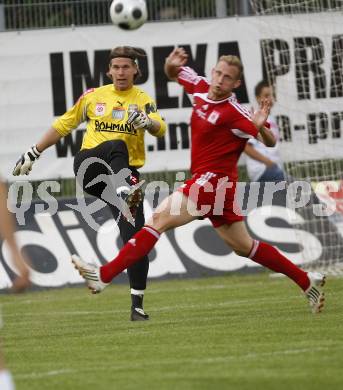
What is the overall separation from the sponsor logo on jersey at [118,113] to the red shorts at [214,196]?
1.21 metres

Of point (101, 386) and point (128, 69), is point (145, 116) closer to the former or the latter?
point (128, 69)

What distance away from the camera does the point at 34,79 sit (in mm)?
15758

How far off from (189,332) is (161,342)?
630 millimetres

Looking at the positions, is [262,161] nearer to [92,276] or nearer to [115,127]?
[115,127]

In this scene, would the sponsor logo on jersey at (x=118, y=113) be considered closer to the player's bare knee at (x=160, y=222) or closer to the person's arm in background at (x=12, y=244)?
the player's bare knee at (x=160, y=222)

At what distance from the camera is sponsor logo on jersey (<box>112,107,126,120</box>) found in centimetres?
1024

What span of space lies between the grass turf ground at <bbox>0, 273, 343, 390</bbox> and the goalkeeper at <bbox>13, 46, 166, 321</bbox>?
32.8 inches

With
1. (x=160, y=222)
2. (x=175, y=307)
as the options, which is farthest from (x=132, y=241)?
(x=175, y=307)

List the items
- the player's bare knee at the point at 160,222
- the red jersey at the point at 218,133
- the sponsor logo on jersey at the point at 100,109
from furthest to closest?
1. the sponsor logo on jersey at the point at 100,109
2. the red jersey at the point at 218,133
3. the player's bare knee at the point at 160,222

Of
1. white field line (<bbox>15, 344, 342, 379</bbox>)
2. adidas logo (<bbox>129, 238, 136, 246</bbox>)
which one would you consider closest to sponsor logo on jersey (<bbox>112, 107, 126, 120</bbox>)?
adidas logo (<bbox>129, 238, 136, 246</bbox>)

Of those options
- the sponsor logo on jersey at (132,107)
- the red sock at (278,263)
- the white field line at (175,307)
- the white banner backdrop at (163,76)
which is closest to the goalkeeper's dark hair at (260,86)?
the white banner backdrop at (163,76)

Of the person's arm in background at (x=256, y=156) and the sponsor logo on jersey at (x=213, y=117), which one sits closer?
Answer: the sponsor logo on jersey at (x=213, y=117)

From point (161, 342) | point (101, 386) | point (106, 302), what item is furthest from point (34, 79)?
point (101, 386)

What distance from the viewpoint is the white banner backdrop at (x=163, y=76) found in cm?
1542
